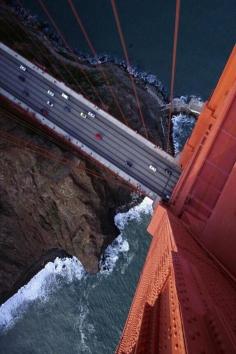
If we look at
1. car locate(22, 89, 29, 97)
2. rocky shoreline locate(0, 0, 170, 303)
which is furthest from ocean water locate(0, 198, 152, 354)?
car locate(22, 89, 29, 97)

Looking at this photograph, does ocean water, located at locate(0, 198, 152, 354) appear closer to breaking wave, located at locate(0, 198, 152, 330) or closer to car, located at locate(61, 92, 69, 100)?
breaking wave, located at locate(0, 198, 152, 330)

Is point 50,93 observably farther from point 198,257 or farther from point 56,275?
point 198,257

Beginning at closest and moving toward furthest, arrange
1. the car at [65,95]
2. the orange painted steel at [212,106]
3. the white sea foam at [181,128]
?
the orange painted steel at [212,106]
the car at [65,95]
the white sea foam at [181,128]

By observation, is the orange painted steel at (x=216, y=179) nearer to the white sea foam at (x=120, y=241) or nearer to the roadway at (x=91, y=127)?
the roadway at (x=91, y=127)

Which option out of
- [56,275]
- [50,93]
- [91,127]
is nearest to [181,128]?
[91,127]

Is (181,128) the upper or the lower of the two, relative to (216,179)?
upper

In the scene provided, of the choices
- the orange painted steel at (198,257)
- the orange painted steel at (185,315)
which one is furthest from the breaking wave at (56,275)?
the orange painted steel at (185,315)

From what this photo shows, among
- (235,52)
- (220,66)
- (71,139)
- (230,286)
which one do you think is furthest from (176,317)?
(220,66)
